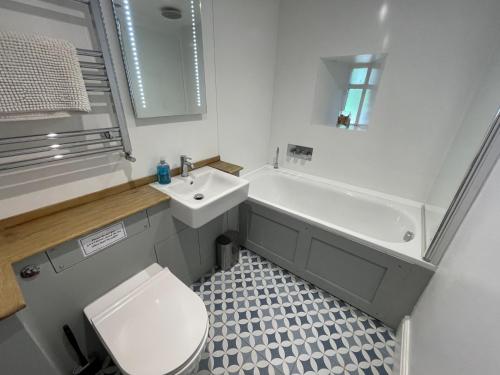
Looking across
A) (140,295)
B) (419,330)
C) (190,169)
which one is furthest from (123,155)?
(419,330)

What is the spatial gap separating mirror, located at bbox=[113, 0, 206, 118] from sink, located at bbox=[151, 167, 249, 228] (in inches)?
17.0

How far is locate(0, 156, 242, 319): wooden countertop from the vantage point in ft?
2.12

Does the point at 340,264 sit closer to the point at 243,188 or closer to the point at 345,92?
the point at 243,188

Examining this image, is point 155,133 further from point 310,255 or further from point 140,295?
point 310,255

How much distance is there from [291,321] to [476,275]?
108cm

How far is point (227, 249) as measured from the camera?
170 cm

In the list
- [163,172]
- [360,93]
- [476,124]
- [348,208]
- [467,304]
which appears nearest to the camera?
[467,304]

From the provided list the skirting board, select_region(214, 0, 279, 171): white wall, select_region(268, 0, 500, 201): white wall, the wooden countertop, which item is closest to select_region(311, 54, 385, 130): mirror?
select_region(268, 0, 500, 201): white wall

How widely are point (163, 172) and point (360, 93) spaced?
6.81 feet

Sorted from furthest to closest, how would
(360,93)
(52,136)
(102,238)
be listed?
(360,93) → (102,238) → (52,136)

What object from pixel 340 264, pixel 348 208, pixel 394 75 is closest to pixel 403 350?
pixel 340 264

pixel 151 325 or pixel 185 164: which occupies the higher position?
pixel 185 164

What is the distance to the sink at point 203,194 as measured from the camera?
44.1 inches

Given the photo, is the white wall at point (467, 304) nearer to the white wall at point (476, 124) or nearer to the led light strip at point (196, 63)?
the white wall at point (476, 124)
